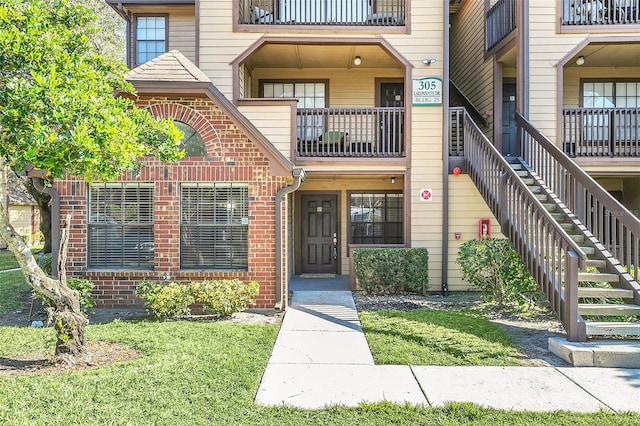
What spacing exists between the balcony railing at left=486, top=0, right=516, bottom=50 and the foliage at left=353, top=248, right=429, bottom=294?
19.5 feet

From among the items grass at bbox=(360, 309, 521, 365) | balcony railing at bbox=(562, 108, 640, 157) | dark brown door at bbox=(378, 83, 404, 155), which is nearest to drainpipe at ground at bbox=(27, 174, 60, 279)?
grass at bbox=(360, 309, 521, 365)

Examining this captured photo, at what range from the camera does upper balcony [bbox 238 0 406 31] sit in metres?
10.3

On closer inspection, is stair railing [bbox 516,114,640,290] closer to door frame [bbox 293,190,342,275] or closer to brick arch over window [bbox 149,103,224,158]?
door frame [bbox 293,190,342,275]

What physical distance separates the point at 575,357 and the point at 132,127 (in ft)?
19.5

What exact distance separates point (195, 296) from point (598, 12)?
11.1 meters

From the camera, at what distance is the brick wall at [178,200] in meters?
7.92

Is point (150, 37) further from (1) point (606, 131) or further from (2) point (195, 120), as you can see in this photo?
(1) point (606, 131)

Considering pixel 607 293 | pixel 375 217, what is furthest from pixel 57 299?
pixel 375 217

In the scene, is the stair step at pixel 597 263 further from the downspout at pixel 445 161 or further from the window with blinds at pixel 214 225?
the window with blinds at pixel 214 225

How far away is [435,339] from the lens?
6.22 metres

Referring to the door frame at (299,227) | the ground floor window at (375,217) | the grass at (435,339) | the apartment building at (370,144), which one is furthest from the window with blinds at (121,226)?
the ground floor window at (375,217)

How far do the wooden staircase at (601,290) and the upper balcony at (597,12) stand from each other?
15.8 feet

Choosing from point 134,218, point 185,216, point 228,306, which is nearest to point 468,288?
point 228,306

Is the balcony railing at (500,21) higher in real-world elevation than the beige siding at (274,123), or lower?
higher
